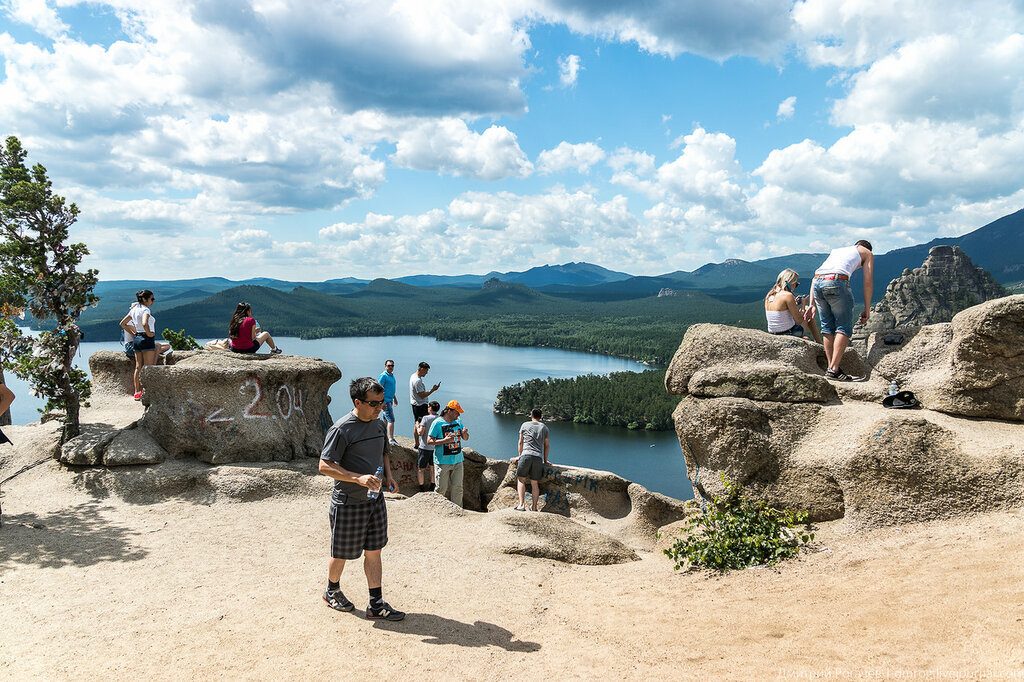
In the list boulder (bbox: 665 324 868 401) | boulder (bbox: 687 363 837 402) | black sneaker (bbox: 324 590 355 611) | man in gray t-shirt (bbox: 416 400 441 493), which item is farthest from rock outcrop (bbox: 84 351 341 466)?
boulder (bbox: 687 363 837 402)

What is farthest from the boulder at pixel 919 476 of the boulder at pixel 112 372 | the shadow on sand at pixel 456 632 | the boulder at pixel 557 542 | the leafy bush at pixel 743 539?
the boulder at pixel 112 372

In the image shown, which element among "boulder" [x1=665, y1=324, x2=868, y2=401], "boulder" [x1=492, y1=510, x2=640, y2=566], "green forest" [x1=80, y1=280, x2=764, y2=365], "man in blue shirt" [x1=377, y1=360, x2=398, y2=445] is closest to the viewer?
"boulder" [x1=492, y1=510, x2=640, y2=566]

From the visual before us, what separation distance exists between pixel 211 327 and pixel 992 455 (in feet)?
417

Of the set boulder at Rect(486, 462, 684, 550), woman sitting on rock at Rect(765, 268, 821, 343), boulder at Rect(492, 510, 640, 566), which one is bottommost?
boulder at Rect(486, 462, 684, 550)

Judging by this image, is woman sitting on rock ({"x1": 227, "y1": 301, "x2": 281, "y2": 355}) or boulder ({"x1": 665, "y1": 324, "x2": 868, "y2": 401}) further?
woman sitting on rock ({"x1": 227, "y1": 301, "x2": 281, "y2": 355})

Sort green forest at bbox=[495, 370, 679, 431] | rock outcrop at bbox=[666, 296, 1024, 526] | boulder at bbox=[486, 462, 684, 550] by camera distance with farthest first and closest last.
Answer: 1. green forest at bbox=[495, 370, 679, 431]
2. boulder at bbox=[486, 462, 684, 550]
3. rock outcrop at bbox=[666, 296, 1024, 526]

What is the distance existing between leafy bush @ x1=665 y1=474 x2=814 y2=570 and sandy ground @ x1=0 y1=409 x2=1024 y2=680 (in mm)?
192

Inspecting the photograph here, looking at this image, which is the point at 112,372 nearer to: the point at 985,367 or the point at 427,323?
the point at 985,367

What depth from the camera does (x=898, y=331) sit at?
812 centimetres

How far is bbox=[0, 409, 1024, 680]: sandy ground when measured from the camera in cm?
411

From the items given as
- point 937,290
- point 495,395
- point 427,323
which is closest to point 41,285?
point 495,395

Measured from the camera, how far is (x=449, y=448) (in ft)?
32.6

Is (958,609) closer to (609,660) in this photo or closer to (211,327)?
(609,660)

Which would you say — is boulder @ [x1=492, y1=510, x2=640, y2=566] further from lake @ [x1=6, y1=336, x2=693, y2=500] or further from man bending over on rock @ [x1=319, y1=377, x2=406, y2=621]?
lake @ [x1=6, y1=336, x2=693, y2=500]
